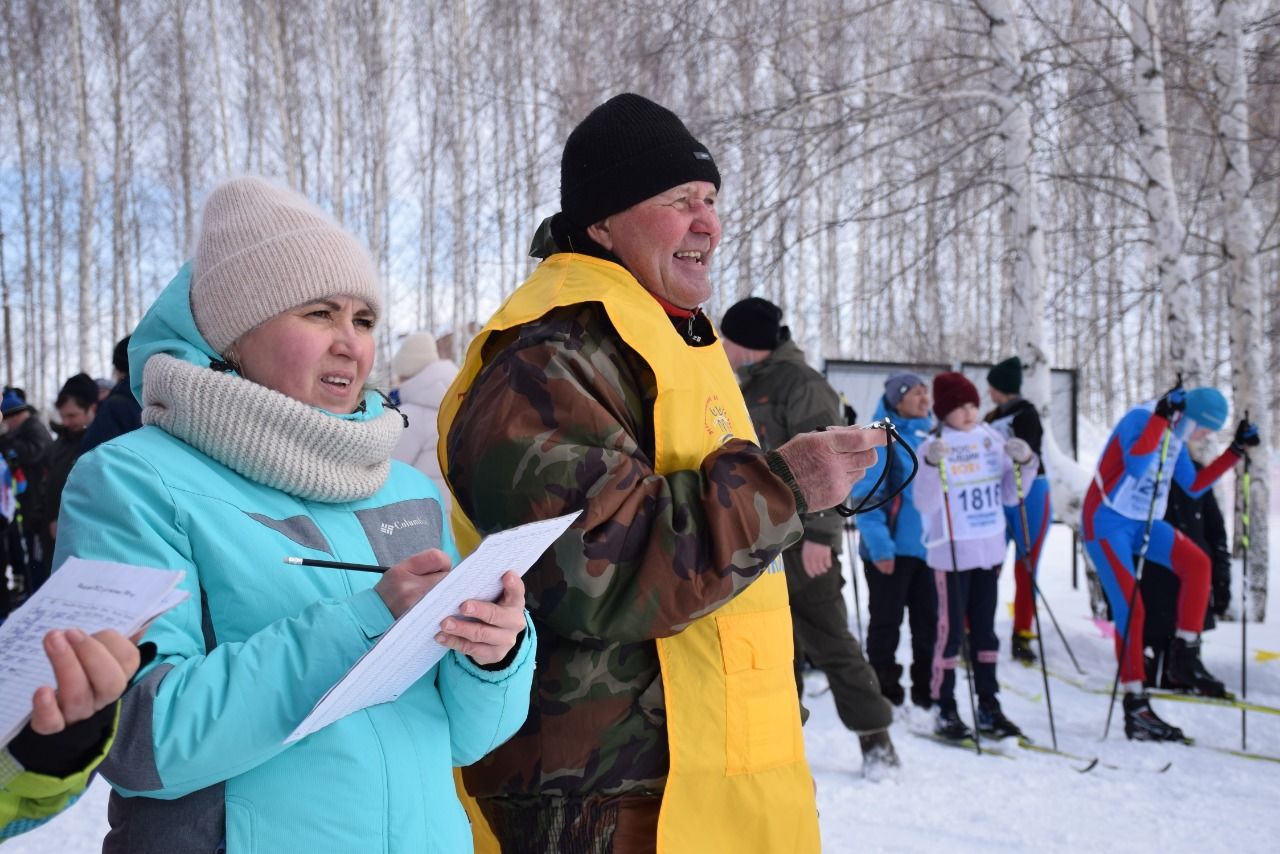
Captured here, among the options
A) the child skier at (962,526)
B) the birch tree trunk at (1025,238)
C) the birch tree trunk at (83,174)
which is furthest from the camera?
the birch tree trunk at (83,174)

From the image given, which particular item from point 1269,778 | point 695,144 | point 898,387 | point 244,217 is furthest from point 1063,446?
point 244,217

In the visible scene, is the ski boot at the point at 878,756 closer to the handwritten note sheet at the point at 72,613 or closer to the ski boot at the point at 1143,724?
the ski boot at the point at 1143,724

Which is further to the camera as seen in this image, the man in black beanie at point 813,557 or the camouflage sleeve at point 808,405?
the camouflage sleeve at point 808,405

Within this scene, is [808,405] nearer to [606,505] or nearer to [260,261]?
[606,505]

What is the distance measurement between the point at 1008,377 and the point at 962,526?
251 cm

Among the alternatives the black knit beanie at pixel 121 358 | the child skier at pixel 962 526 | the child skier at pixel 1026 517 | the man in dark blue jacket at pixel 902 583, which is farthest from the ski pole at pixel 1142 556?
the black knit beanie at pixel 121 358

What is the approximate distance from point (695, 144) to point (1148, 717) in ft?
15.4

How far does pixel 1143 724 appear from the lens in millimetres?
5461

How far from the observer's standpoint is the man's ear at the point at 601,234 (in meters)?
2.15

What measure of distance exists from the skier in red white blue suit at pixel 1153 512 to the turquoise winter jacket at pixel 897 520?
1.02m

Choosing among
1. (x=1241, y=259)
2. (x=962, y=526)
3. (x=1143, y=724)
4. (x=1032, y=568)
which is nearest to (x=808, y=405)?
(x=962, y=526)

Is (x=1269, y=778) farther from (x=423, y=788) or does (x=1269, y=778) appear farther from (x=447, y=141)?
(x=447, y=141)

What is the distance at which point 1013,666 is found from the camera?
7438mm

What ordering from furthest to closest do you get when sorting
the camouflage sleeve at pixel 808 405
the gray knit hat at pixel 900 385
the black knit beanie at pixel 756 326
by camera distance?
the gray knit hat at pixel 900 385
the black knit beanie at pixel 756 326
the camouflage sleeve at pixel 808 405
